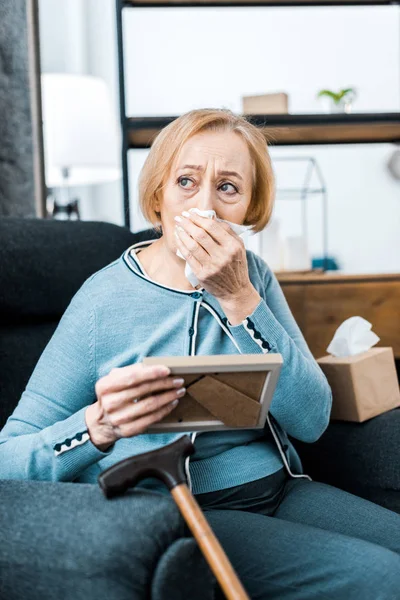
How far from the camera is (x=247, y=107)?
7.27 ft

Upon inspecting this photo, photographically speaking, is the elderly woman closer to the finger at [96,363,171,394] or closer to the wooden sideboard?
the finger at [96,363,171,394]

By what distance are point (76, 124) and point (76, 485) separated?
1.77 metres

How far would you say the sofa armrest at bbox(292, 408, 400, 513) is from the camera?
4.73ft

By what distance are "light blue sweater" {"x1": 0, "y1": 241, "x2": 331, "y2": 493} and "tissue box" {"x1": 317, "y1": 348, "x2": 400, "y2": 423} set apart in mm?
183

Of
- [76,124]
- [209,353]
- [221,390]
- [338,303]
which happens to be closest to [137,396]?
[221,390]

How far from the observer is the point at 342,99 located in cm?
234

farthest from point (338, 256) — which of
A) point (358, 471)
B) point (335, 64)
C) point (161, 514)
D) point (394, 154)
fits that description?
point (161, 514)

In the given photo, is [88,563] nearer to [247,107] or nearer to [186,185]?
[186,185]

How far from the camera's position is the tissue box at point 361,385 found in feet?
5.05

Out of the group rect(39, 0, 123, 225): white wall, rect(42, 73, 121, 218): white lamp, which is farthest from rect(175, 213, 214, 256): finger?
rect(39, 0, 123, 225): white wall

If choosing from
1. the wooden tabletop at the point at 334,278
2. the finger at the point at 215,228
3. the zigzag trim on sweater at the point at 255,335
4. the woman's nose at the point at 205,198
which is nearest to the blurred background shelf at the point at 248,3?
the wooden tabletop at the point at 334,278

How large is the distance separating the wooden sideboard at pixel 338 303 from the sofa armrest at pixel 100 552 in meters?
1.22

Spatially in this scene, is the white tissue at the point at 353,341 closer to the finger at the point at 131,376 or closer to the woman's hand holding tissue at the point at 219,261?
the woman's hand holding tissue at the point at 219,261

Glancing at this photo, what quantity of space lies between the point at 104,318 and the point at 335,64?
2367 millimetres
